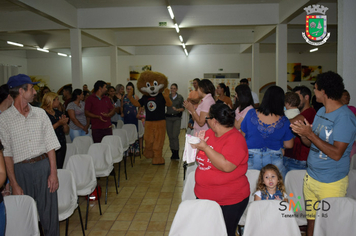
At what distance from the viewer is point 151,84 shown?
6.29 metres

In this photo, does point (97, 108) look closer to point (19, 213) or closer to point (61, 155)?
point (61, 155)

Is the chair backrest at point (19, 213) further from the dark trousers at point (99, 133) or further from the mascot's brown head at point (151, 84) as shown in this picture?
the mascot's brown head at point (151, 84)

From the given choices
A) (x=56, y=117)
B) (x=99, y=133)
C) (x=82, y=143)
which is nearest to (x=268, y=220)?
(x=56, y=117)

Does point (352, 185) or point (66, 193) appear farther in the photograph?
point (66, 193)

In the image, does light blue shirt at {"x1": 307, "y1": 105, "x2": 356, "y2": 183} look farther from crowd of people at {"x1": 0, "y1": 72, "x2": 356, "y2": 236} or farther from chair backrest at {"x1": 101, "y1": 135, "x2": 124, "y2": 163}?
chair backrest at {"x1": 101, "y1": 135, "x2": 124, "y2": 163}

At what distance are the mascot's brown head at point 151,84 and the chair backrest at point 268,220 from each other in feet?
14.3

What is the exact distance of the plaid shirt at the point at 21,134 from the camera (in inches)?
99.0

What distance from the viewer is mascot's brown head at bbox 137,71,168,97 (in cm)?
626

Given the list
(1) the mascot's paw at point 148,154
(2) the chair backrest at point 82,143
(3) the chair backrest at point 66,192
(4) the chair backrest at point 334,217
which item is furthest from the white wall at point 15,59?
(4) the chair backrest at point 334,217

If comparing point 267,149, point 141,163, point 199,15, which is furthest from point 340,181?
point 199,15

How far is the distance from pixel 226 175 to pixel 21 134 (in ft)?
5.64

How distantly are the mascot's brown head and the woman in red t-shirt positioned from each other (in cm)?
401

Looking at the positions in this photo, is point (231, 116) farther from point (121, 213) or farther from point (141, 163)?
point (141, 163)

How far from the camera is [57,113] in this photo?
3832 millimetres
